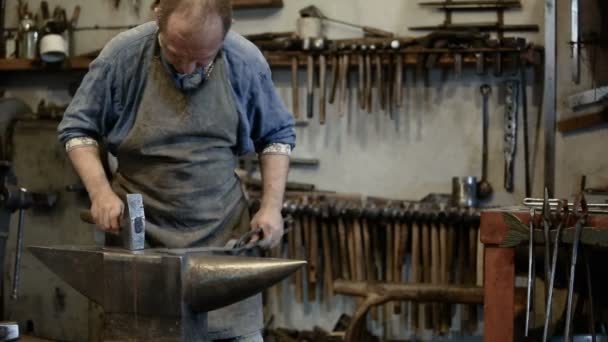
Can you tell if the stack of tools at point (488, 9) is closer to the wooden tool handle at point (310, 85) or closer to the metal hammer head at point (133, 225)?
the wooden tool handle at point (310, 85)

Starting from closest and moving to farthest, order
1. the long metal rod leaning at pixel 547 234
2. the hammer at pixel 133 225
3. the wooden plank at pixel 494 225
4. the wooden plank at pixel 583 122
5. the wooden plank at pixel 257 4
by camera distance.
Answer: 1. the hammer at pixel 133 225
2. the long metal rod leaning at pixel 547 234
3. the wooden plank at pixel 494 225
4. the wooden plank at pixel 583 122
5. the wooden plank at pixel 257 4

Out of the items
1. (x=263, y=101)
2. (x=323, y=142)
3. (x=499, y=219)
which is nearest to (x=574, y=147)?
(x=323, y=142)

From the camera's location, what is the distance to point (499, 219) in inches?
88.0

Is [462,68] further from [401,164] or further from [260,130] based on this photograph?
[260,130]

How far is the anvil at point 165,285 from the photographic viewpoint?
1.58m

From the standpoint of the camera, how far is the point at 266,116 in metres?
2.33

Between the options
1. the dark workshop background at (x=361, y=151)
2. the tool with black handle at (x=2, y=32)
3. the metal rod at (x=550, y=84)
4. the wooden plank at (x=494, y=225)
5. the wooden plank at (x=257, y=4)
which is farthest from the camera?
the tool with black handle at (x=2, y=32)

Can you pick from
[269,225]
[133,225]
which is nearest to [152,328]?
[133,225]

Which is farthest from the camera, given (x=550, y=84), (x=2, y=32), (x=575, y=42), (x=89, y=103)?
(x=2, y=32)

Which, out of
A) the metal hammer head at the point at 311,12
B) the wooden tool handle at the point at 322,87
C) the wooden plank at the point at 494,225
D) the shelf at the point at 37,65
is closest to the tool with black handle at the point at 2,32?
the shelf at the point at 37,65

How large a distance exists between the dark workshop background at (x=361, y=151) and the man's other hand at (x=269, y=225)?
6.71ft

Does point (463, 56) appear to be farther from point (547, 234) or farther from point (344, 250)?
point (547, 234)

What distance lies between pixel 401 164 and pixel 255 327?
2159 mm

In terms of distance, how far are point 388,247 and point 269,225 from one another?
186 cm
